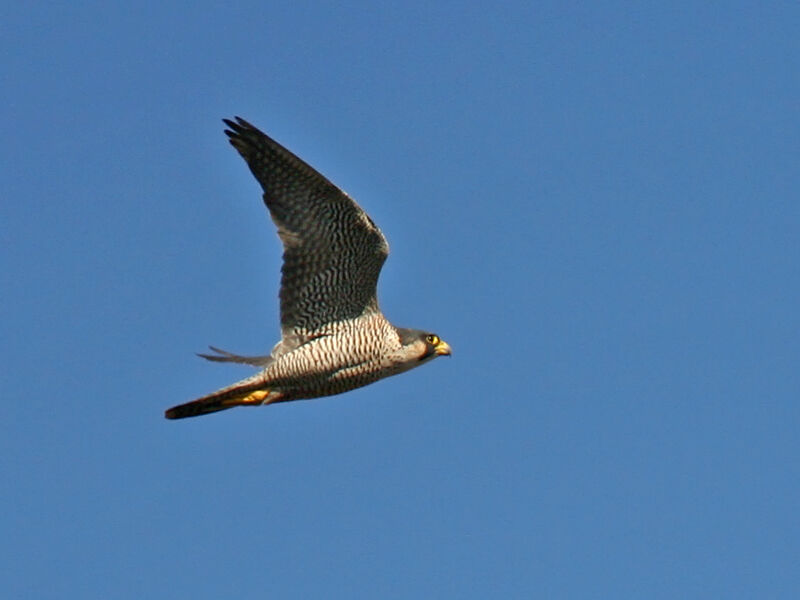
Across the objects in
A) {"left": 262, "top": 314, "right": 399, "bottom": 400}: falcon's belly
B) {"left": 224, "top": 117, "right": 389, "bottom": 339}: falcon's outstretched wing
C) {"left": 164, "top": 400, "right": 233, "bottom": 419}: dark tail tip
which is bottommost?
{"left": 164, "top": 400, "right": 233, "bottom": 419}: dark tail tip

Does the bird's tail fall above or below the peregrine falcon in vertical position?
below

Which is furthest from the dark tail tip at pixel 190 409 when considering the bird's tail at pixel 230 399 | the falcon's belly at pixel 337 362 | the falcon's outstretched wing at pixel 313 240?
the falcon's outstretched wing at pixel 313 240

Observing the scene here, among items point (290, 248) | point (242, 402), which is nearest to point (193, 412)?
point (242, 402)

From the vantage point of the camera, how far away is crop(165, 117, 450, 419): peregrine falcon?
21.5 meters

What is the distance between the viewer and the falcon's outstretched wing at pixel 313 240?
70.2 ft

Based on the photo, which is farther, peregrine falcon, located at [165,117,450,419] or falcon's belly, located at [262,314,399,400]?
falcon's belly, located at [262,314,399,400]

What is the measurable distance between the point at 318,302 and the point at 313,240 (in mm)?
662

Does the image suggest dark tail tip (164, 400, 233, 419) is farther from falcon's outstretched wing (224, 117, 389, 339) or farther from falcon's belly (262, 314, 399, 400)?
falcon's outstretched wing (224, 117, 389, 339)

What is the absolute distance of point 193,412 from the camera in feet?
72.3

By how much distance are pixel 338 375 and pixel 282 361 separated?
0.56m

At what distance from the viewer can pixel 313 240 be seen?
21.7 meters

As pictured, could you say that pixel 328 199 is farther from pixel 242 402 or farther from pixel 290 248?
pixel 242 402

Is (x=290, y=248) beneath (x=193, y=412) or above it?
above

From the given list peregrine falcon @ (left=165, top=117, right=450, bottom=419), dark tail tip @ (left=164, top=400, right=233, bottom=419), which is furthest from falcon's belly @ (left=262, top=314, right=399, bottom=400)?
dark tail tip @ (left=164, top=400, right=233, bottom=419)
